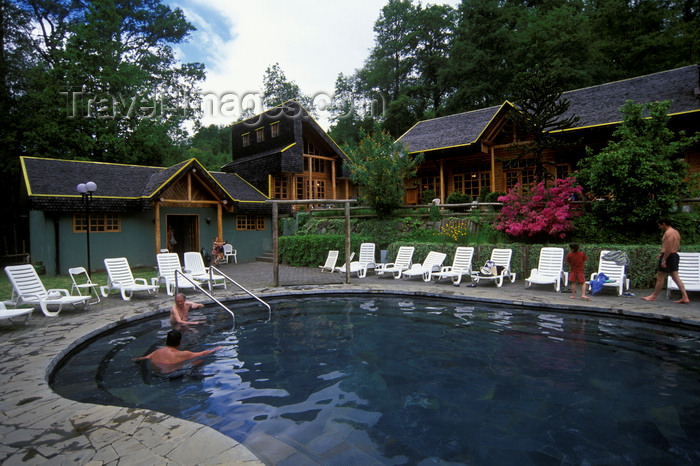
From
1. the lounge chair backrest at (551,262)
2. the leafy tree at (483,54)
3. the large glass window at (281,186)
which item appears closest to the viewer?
the lounge chair backrest at (551,262)

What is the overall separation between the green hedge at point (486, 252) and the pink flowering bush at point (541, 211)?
0.55 metres

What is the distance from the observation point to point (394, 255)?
1454 centimetres

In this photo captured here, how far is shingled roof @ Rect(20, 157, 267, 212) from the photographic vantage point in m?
14.8

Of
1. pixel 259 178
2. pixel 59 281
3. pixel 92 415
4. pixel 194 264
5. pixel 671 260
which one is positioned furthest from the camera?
pixel 259 178

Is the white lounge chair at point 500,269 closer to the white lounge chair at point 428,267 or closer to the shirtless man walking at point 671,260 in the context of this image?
the white lounge chair at point 428,267

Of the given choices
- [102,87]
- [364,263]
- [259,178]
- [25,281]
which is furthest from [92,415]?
[102,87]

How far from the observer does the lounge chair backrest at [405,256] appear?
1347cm

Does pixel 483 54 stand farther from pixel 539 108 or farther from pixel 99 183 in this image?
pixel 99 183

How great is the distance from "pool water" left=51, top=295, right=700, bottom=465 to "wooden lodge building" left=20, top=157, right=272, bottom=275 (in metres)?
9.96

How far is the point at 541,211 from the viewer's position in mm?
12125

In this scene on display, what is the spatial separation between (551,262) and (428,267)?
3.46 metres

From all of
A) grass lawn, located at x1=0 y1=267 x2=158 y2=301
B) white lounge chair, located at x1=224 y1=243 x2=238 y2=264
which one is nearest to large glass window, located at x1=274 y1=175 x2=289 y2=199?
white lounge chair, located at x1=224 y1=243 x2=238 y2=264

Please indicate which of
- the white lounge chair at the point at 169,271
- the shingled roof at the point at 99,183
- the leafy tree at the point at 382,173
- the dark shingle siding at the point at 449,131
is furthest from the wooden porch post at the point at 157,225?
the dark shingle siding at the point at 449,131

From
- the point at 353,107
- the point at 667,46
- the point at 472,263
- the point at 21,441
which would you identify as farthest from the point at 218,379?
the point at 353,107
